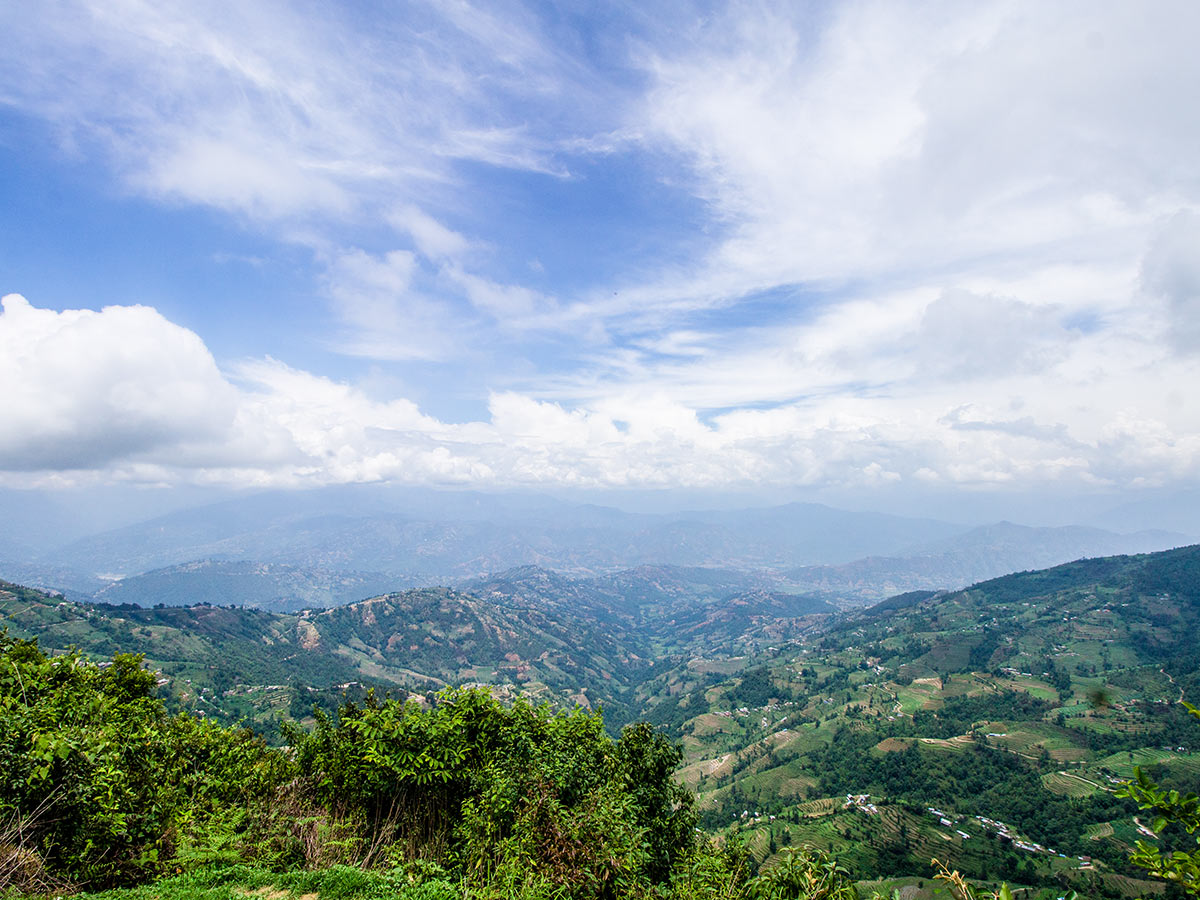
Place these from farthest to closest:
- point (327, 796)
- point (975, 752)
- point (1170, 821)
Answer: point (975, 752) → point (327, 796) → point (1170, 821)

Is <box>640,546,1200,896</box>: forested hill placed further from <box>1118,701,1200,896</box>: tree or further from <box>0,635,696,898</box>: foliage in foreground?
<box>1118,701,1200,896</box>: tree

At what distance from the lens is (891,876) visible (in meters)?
78.9

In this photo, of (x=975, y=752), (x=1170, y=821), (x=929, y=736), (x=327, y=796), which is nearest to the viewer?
(x=1170, y=821)

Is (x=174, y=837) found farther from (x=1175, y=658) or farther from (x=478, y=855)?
(x=1175, y=658)

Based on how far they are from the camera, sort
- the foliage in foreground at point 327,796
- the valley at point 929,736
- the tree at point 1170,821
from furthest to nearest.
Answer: the valley at point 929,736, the foliage in foreground at point 327,796, the tree at point 1170,821

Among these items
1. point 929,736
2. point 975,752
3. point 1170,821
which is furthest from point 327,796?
point 929,736

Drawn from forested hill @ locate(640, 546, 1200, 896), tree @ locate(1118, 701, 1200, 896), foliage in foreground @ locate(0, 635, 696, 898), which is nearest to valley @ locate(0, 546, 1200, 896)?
forested hill @ locate(640, 546, 1200, 896)

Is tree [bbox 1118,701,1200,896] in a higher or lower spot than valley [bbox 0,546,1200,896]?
higher

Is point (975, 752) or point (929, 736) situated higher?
point (975, 752)

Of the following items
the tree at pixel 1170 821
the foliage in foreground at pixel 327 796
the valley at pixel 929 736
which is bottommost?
the valley at pixel 929 736

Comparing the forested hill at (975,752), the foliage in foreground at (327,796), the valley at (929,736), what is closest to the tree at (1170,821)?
the foliage in foreground at (327,796)

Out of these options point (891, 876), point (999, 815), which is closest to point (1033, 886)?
point (891, 876)

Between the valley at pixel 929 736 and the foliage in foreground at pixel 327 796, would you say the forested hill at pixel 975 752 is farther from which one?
the foliage in foreground at pixel 327 796

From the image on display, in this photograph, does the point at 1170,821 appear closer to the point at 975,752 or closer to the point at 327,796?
the point at 327,796
